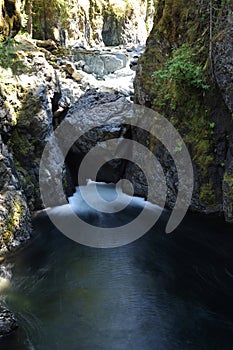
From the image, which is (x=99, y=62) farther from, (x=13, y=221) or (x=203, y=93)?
(x=13, y=221)

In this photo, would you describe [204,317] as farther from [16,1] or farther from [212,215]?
[16,1]

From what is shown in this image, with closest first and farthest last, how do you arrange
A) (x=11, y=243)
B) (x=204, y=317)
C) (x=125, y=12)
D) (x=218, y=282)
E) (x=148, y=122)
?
(x=204, y=317) < (x=218, y=282) < (x=11, y=243) < (x=148, y=122) < (x=125, y=12)

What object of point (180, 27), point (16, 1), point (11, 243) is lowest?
point (11, 243)

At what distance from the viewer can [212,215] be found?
851 cm

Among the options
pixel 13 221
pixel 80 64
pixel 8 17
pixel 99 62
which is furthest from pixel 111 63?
pixel 13 221

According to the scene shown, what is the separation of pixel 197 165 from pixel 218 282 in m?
3.51

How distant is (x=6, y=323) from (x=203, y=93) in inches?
281

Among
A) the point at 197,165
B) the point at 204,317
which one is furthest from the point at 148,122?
the point at 204,317

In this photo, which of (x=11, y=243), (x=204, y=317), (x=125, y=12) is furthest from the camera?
(x=125, y=12)

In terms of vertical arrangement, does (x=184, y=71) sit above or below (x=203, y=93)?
above

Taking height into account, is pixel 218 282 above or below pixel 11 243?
below

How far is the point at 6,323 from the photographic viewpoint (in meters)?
4.62

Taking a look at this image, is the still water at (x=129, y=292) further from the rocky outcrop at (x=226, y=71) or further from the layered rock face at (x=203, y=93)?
the layered rock face at (x=203, y=93)

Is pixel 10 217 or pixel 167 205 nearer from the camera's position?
pixel 10 217
